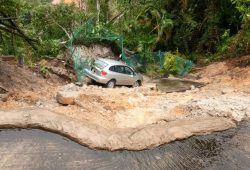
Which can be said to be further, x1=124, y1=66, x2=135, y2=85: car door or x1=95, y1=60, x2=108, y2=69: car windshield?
x1=124, y1=66, x2=135, y2=85: car door

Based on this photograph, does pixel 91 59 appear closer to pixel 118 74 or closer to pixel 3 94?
pixel 118 74

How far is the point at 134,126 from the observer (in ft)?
33.4

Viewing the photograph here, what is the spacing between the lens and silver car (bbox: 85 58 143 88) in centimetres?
1811

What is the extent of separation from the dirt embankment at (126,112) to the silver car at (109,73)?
194 centimetres

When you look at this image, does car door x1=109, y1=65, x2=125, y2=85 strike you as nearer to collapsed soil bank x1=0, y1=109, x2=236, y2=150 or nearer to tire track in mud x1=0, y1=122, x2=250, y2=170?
collapsed soil bank x1=0, y1=109, x2=236, y2=150

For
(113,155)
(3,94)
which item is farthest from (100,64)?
(113,155)

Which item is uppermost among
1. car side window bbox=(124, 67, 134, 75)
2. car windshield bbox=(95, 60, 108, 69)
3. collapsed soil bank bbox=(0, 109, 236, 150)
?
car windshield bbox=(95, 60, 108, 69)

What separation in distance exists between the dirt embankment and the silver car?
76.5 inches

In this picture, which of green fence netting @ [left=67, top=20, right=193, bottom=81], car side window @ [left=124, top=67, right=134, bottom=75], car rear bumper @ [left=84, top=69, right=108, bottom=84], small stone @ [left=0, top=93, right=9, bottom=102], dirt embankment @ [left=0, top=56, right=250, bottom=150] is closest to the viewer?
dirt embankment @ [left=0, top=56, right=250, bottom=150]

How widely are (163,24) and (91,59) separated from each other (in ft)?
27.1

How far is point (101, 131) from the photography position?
883 cm

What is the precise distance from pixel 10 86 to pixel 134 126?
5.40 metres

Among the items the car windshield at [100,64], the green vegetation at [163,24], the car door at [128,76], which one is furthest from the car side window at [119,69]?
the green vegetation at [163,24]

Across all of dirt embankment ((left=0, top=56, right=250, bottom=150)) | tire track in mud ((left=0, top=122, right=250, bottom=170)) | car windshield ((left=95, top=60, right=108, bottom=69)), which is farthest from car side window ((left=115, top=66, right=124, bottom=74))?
tire track in mud ((left=0, top=122, right=250, bottom=170))
